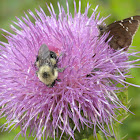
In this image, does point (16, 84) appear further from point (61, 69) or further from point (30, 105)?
point (61, 69)

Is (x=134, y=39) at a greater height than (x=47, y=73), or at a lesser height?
lesser

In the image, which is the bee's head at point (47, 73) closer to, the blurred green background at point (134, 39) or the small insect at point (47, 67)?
the small insect at point (47, 67)

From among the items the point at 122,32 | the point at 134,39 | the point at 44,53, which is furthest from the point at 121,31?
the point at 134,39

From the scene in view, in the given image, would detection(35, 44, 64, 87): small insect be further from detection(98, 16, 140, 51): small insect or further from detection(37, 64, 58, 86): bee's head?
detection(98, 16, 140, 51): small insect

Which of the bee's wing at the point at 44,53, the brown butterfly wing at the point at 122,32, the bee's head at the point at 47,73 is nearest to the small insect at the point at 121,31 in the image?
the brown butterfly wing at the point at 122,32

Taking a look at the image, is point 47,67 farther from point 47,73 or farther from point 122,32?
point 122,32

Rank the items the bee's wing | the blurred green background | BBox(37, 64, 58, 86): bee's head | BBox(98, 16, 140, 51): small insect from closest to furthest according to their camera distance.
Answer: BBox(37, 64, 58, 86): bee's head, the bee's wing, BBox(98, 16, 140, 51): small insect, the blurred green background

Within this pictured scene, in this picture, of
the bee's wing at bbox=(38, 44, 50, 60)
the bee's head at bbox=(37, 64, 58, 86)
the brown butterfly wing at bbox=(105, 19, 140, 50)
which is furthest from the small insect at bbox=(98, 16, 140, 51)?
the bee's head at bbox=(37, 64, 58, 86)

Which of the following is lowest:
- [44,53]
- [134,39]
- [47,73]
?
[134,39]
